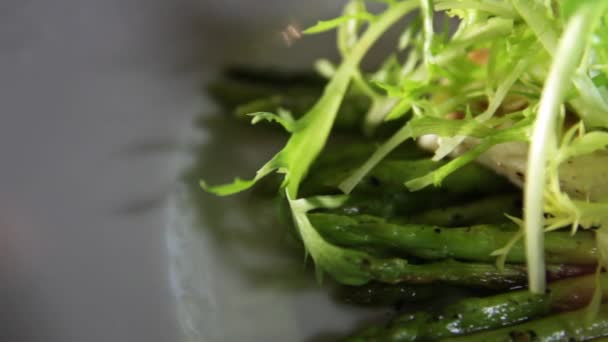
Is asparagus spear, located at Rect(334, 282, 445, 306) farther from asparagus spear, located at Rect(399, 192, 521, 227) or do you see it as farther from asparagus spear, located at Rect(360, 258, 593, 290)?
asparagus spear, located at Rect(399, 192, 521, 227)

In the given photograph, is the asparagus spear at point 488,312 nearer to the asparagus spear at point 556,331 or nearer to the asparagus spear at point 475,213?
the asparagus spear at point 556,331

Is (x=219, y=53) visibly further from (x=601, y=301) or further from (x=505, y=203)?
(x=601, y=301)

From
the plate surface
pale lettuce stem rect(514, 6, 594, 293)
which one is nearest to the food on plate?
pale lettuce stem rect(514, 6, 594, 293)

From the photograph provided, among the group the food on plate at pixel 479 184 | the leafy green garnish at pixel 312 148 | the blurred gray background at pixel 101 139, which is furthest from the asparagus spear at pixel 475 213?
the blurred gray background at pixel 101 139

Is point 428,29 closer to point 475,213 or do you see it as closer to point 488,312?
point 475,213

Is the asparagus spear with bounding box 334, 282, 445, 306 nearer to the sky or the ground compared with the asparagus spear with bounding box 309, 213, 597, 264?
nearer to the ground

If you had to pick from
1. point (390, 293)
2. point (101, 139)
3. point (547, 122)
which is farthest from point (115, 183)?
point (547, 122)
